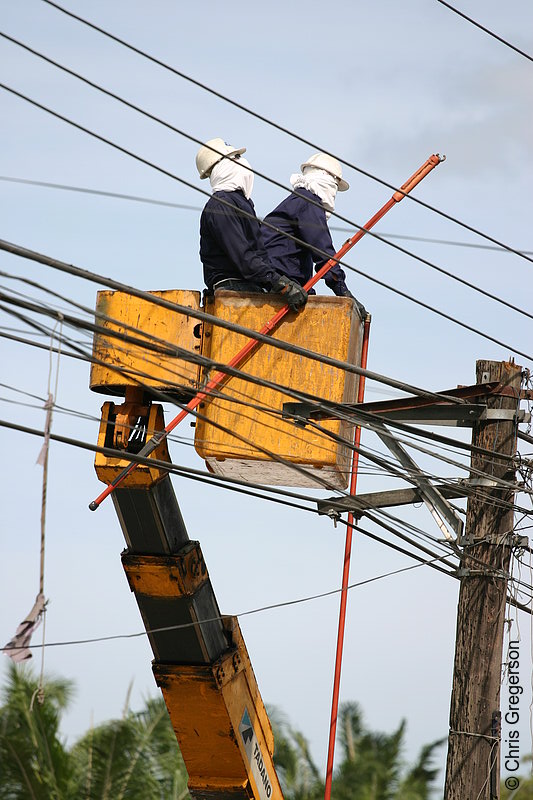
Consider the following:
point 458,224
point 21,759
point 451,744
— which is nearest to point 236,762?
point 451,744

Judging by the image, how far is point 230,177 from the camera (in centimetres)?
841

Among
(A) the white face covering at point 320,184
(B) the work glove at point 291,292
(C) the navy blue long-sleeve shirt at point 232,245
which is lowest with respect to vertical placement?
(B) the work glove at point 291,292

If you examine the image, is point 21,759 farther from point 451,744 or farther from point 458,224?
point 458,224

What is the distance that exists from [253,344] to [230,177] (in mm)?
1263

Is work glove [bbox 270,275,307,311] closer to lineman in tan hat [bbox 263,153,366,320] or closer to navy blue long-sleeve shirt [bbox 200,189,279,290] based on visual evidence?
navy blue long-sleeve shirt [bbox 200,189,279,290]

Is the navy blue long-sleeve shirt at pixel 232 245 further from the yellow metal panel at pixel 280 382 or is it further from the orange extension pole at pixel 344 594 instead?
the orange extension pole at pixel 344 594

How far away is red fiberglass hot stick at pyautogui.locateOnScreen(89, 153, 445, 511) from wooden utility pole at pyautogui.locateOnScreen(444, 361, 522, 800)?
1233 millimetres

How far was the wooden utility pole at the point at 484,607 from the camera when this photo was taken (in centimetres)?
775

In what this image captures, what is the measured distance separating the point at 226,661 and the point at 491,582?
1.76m

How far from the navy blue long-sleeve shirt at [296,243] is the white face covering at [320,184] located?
0.20 feet

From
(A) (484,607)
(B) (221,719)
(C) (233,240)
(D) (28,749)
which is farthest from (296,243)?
(D) (28,749)

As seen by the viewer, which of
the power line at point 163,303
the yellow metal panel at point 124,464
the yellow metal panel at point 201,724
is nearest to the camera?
the power line at point 163,303

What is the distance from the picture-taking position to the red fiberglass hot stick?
24.4ft

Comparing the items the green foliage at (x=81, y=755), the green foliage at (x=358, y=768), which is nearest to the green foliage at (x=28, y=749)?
the green foliage at (x=81, y=755)
